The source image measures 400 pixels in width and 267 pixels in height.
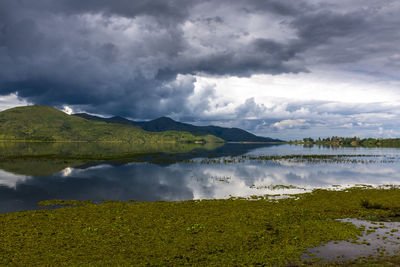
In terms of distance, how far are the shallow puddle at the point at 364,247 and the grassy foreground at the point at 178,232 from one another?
43.7 inches

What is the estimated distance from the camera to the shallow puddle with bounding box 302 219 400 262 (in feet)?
69.7

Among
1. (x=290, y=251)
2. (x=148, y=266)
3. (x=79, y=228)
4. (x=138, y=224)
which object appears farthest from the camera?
(x=138, y=224)

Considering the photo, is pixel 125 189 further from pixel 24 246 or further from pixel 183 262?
pixel 183 262

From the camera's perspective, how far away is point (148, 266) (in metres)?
19.1

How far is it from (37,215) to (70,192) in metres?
18.9

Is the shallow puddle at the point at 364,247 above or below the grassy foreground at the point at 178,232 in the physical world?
above

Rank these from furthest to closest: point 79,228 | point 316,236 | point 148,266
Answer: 1. point 79,228
2. point 316,236
3. point 148,266

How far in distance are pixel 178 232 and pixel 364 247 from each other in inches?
701

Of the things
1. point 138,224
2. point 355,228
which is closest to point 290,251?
point 355,228

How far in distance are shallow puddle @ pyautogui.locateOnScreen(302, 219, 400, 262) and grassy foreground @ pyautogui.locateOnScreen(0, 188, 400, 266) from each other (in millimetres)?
1109

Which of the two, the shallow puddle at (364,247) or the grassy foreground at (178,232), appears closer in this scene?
the grassy foreground at (178,232)

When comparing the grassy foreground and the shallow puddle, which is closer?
the grassy foreground

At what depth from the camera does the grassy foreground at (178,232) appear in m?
20.5

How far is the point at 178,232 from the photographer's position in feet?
87.2
